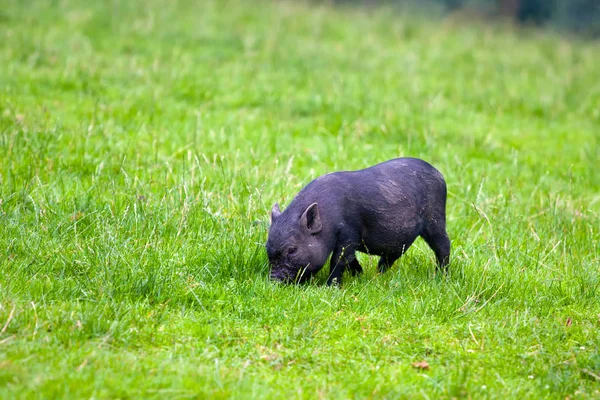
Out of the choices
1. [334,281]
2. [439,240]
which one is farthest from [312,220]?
[439,240]

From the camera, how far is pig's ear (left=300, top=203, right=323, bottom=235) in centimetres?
488

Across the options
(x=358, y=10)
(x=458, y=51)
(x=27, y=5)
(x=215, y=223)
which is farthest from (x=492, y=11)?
(x=215, y=223)

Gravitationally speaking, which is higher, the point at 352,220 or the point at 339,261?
the point at 352,220

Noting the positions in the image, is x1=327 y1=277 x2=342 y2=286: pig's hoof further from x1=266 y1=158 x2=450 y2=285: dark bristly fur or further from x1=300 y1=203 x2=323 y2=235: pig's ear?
x1=300 y1=203 x2=323 y2=235: pig's ear

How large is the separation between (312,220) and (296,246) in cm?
21

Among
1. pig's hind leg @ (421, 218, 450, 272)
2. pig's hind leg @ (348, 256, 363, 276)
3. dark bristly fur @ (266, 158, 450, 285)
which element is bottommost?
pig's hind leg @ (348, 256, 363, 276)

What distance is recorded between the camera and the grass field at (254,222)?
13.5 feet

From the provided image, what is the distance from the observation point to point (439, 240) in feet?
18.2

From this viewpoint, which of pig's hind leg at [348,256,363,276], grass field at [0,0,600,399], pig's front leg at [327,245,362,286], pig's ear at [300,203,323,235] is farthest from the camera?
pig's hind leg at [348,256,363,276]

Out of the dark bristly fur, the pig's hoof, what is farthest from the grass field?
the dark bristly fur

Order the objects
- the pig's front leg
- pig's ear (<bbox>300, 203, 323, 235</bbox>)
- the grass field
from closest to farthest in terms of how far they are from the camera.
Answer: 1. the grass field
2. pig's ear (<bbox>300, 203, 323, 235</bbox>)
3. the pig's front leg

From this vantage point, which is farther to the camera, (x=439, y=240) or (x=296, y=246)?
(x=439, y=240)

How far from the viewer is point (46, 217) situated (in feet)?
18.3

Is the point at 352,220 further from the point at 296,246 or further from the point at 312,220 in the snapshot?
the point at 296,246
